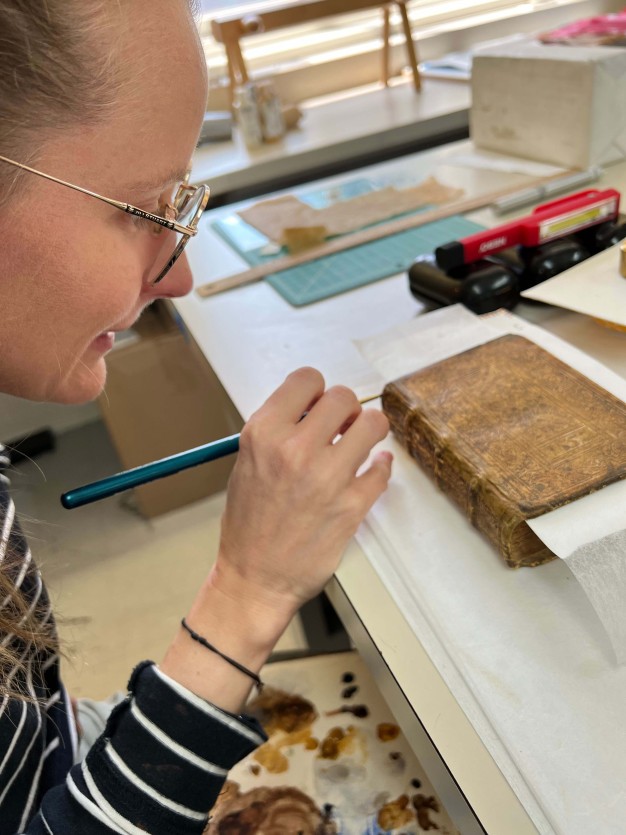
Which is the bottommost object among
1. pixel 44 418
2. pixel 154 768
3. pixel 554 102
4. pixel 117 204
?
pixel 44 418

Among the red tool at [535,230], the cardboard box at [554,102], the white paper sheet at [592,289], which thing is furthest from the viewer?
the cardboard box at [554,102]

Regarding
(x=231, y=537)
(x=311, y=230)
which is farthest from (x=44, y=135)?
(x=311, y=230)

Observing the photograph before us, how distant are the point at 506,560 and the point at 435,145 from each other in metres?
1.42

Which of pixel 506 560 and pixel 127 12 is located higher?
pixel 127 12

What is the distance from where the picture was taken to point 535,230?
0.80 meters

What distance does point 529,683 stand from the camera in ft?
1.35

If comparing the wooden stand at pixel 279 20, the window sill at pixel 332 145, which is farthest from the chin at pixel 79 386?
the wooden stand at pixel 279 20

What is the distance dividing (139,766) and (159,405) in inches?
43.2

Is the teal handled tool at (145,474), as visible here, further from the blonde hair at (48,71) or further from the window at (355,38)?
the window at (355,38)

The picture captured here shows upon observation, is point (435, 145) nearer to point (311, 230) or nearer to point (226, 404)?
point (311, 230)

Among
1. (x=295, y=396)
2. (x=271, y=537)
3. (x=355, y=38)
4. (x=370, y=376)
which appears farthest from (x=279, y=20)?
(x=271, y=537)

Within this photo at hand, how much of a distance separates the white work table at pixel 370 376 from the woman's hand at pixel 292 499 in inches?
1.1

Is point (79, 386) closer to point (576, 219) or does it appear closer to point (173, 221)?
point (173, 221)

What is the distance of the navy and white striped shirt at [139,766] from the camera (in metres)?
0.47
